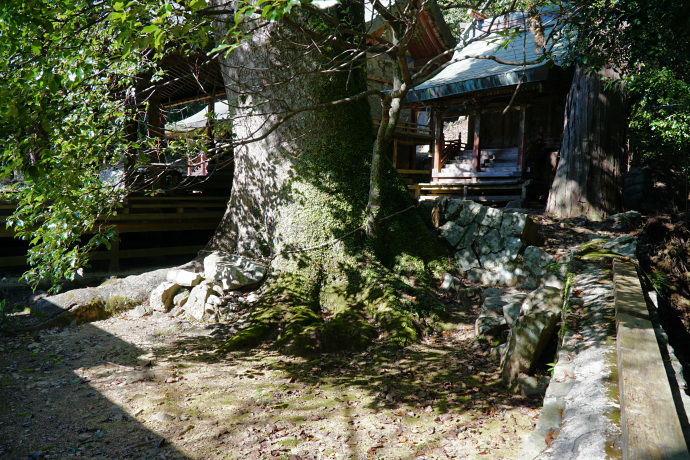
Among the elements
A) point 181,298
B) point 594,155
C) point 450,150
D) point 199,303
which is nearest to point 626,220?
point 594,155

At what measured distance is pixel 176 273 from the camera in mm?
7242

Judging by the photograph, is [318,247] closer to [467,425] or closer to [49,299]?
[467,425]

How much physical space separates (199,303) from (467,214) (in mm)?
4519

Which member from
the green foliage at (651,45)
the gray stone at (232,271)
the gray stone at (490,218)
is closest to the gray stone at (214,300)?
the gray stone at (232,271)

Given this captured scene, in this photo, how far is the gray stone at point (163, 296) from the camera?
275 inches

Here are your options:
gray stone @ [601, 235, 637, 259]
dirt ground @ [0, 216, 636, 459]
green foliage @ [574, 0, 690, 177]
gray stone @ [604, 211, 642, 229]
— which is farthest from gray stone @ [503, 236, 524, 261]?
green foliage @ [574, 0, 690, 177]

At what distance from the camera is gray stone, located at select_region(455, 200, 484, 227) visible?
7656 mm

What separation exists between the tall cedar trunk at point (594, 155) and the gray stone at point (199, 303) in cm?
663

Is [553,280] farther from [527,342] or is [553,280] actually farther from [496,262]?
[527,342]

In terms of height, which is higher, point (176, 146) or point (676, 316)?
point (176, 146)

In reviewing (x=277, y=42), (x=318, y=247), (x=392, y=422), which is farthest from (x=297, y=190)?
(x=392, y=422)

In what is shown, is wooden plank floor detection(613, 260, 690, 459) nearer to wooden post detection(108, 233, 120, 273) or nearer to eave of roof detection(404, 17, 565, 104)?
eave of roof detection(404, 17, 565, 104)

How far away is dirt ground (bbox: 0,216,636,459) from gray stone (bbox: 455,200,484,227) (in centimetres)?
222

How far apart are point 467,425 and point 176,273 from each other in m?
5.19
